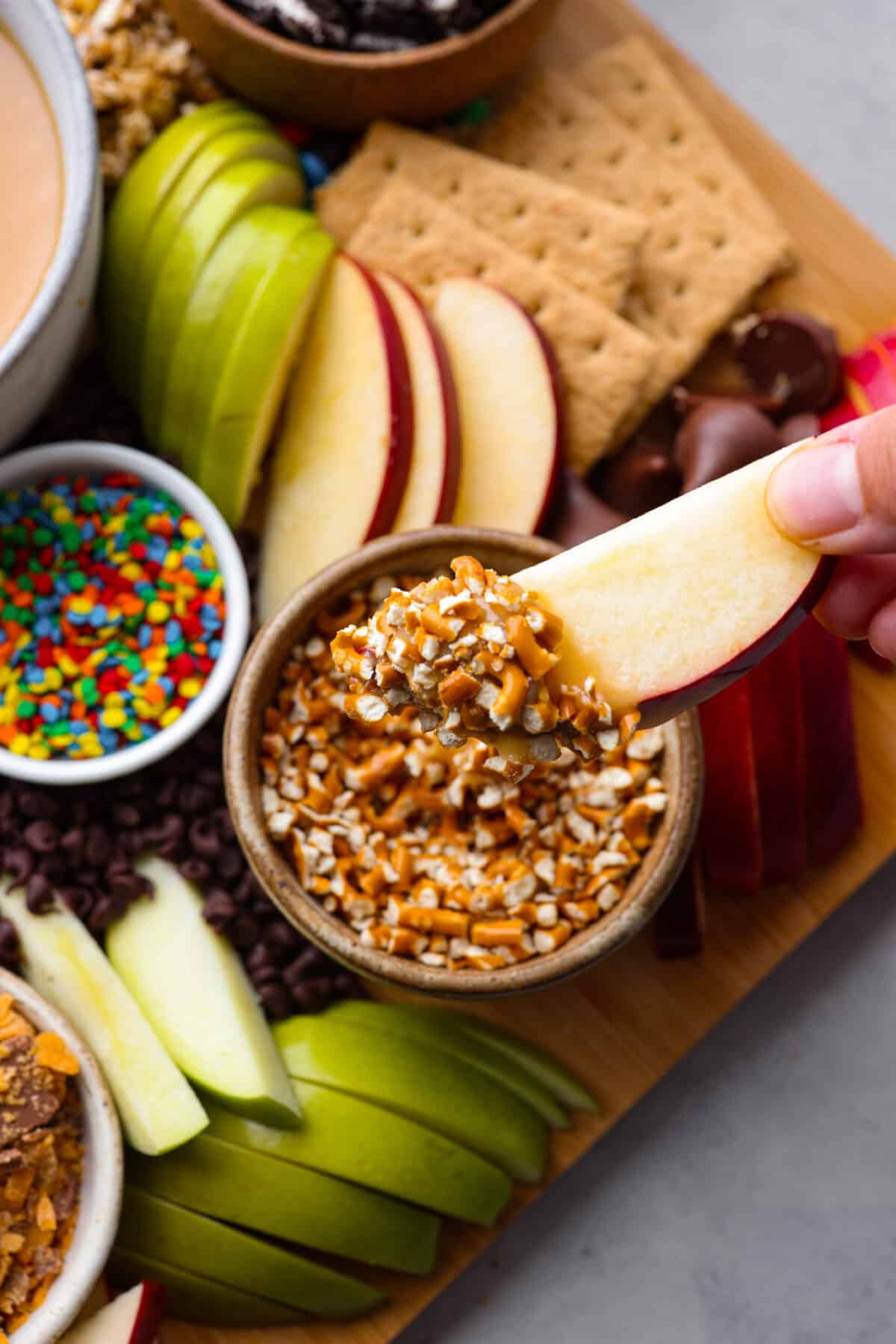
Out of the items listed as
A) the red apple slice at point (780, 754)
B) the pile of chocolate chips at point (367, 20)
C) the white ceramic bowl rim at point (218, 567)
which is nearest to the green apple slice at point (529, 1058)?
the red apple slice at point (780, 754)

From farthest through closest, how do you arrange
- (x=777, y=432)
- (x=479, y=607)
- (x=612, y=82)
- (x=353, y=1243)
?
(x=612, y=82)
(x=777, y=432)
(x=353, y=1243)
(x=479, y=607)

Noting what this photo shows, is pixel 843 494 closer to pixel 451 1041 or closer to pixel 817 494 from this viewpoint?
pixel 817 494

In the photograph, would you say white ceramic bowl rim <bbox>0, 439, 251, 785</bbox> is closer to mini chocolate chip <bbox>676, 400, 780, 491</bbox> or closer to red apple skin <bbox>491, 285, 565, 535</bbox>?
red apple skin <bbox>491, 285, 565, 535</bbox>

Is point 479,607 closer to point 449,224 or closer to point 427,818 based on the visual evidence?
point 427,818

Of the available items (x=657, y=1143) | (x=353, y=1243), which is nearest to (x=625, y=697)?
(x=353, y=1243)

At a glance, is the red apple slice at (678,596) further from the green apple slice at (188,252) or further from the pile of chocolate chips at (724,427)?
the green apple slice at (188,252)

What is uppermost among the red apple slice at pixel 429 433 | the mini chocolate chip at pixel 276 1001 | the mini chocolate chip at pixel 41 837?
the red apple slice at pixel 429 433

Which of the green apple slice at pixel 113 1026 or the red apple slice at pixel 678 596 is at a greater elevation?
the red apple slice at pixel 678 596
